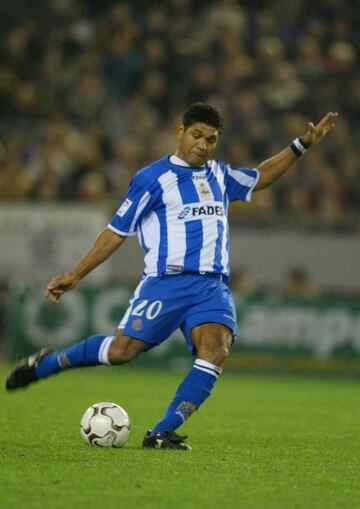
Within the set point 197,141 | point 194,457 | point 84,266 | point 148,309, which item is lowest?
point 194,457

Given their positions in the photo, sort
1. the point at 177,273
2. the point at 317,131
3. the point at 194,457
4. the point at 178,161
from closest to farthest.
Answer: the point at 194,457 → the point at 177,273 → the point at 178,161 → the point at 317,131

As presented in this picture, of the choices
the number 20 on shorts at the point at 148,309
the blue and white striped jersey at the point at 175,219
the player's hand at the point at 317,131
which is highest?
the player's hand at the point at 317,131

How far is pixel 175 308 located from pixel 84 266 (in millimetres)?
624

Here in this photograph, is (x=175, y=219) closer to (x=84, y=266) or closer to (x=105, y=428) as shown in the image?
(x=84, y=266)

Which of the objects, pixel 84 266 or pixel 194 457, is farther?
pixel 84 266

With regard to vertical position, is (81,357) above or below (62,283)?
below

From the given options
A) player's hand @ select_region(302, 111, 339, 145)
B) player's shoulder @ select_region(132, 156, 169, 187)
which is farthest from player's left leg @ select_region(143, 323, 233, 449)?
player's hand @ select_region(302, 111, 339, 145)

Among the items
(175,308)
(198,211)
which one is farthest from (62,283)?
(198,211)

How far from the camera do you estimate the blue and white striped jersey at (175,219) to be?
7.48m

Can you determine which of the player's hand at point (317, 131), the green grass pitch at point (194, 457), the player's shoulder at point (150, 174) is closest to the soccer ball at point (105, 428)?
the green grass pitch at point (194, 457)

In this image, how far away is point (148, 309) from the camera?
7387mm

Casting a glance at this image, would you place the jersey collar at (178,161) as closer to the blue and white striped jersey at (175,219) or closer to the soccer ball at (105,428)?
the blue and white striped jersey at (175,219)

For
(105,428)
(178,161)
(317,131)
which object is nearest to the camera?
(105,428)

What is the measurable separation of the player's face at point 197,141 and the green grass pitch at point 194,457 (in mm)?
1828
